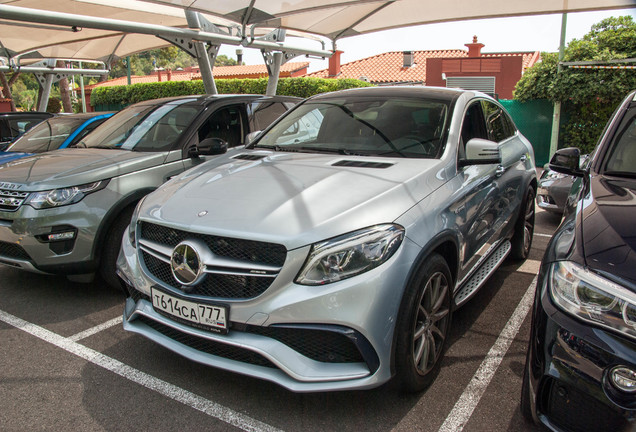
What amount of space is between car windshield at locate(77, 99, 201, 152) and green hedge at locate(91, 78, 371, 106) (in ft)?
41.9

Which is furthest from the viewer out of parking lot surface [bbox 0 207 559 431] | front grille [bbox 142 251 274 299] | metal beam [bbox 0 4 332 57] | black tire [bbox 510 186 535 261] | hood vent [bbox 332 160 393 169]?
metal beam [bbox 0 4 332 57]

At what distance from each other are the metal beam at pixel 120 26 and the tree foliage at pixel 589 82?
20.2ft

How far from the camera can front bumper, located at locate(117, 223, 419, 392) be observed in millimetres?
2238

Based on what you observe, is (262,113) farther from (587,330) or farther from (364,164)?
(587,330)

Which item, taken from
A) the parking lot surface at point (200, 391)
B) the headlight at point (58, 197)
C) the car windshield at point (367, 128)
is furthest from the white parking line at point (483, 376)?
the headlight at point (58, 197)

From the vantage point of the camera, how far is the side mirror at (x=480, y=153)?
321 cm

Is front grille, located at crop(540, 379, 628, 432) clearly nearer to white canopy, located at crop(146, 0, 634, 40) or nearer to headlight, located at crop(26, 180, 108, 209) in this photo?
headlight, located at crop(26, 180, 108, 209)

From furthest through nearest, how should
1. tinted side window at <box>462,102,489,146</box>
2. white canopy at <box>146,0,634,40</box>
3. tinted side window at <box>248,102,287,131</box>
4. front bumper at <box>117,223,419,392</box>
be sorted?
white canopy at <box>146,0,634,40</box>
tinted side window at <box>248,102,287,131</box>
tinted side window at <box>462,102,489,146</box>
front bumper at <box>117,223,419,392</box>

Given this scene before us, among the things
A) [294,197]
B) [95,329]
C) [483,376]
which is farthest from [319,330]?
[95,329]

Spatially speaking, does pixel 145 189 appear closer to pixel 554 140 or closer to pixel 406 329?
pixel 406 329

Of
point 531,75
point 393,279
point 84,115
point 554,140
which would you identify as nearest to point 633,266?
point 393,279

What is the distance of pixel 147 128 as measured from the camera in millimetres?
5125

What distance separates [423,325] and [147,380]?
1628 mm

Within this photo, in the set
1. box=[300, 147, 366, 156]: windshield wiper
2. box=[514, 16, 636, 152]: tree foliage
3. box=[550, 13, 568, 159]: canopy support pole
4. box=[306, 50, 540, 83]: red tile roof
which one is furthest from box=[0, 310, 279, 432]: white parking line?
box=[306, 50, 540, 83]: red tile roof
